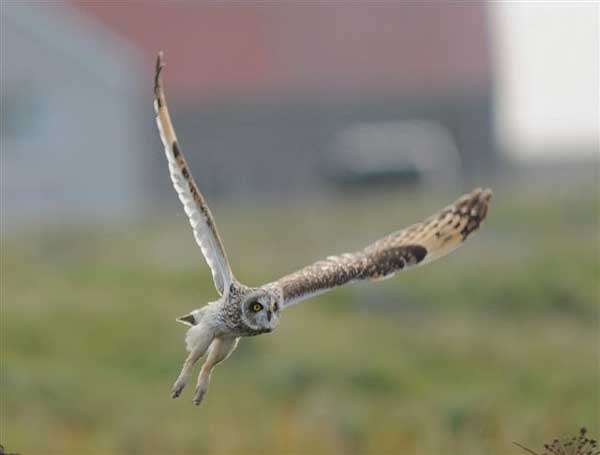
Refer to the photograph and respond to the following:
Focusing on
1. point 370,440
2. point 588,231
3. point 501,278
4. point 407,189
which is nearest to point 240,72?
point 407,189

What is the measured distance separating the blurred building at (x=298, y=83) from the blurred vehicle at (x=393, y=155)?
0.21 m

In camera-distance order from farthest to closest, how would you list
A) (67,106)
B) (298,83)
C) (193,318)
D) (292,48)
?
(292,48) < (298,83) < (67,106) < (193,318)

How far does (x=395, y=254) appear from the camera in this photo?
9.40 metres

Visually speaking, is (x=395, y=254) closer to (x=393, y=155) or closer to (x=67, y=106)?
(x=393, y=155)

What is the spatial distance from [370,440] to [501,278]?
7.70m

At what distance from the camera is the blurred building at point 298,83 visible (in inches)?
2014

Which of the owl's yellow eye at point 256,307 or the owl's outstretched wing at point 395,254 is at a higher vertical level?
the owl's outstretched wing at point 395,254

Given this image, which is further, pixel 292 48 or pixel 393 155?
pixel 292 48

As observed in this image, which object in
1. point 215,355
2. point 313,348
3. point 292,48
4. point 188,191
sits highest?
point 292,48

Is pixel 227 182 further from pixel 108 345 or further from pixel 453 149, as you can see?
pixel 108 345

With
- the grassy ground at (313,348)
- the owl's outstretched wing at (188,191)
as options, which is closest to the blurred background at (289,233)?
the grassy ground at (313,348)

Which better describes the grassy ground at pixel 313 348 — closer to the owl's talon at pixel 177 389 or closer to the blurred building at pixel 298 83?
the owl's talon at pixel 177 389

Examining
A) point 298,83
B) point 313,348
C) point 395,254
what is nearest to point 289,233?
point 313,348

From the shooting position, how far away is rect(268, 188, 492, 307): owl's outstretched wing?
840 centimetres
